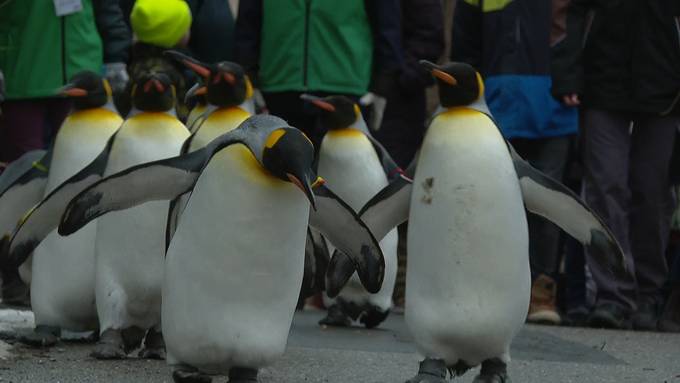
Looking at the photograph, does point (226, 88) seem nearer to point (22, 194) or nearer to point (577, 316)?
point (22, 194)

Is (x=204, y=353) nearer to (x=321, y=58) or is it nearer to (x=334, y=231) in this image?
(x=334, y=231)

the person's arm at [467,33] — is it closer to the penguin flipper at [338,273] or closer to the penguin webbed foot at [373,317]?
the penguin webbed foot at [373,317]

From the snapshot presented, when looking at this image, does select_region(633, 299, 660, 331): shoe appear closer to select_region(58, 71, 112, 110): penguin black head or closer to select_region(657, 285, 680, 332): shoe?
select_region(657, 285, 680, 332): shoe

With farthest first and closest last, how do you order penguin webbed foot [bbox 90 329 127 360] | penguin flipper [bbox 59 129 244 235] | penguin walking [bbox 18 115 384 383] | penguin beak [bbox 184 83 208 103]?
1. penguin beak [bbox 184 83 208 103]
2. penguin webbed foot [bbox 90 329 127 360]
3. penguin flipper [bbox 59 129 244 235]
4. penguin walking [bbox 18 115 384 383]

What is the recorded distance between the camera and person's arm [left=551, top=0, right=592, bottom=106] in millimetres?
7105

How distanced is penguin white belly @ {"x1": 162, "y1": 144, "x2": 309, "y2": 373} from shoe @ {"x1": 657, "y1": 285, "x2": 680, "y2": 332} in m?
3.45

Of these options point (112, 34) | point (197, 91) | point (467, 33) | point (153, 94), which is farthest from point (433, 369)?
point (112, 34)

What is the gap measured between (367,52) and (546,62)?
91cm

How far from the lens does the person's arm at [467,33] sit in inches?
294

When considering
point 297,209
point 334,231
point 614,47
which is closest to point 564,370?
point 334,231

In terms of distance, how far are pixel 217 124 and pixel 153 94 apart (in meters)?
0.26

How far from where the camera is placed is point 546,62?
7.42m

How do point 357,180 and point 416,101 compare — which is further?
point 416,101

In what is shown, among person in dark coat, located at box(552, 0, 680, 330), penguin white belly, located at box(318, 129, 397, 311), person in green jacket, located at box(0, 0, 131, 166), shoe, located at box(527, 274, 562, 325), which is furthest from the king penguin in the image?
Result: shoe, located at box(527, 274, 562, 325)
